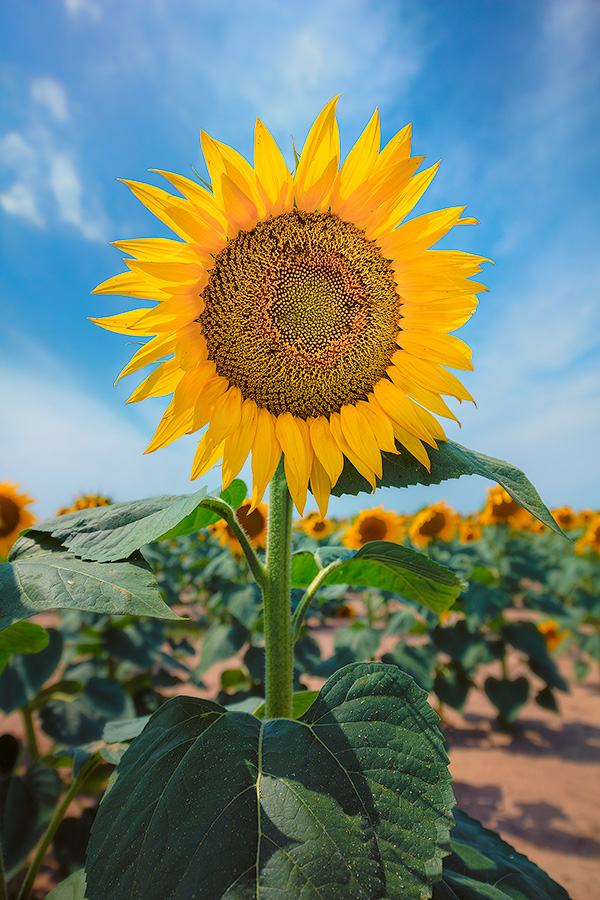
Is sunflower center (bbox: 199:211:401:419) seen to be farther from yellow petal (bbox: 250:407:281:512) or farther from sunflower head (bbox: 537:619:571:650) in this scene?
sunflower head (bbox: 537:619:571:650)

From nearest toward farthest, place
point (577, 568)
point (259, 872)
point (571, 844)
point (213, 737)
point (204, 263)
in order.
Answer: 1. point (259, 872)
2. point (213, 737)
3. point (204, 263)
4. point (571, 844)
5. point (577, 568)

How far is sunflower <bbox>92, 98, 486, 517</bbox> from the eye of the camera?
1.02 m

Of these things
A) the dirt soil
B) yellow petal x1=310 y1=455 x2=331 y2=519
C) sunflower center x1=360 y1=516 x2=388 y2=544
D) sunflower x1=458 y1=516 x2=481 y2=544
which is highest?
sunflower x1=458 y1=516 x2=481 y2=544

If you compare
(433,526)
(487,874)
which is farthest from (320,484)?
(433,526)

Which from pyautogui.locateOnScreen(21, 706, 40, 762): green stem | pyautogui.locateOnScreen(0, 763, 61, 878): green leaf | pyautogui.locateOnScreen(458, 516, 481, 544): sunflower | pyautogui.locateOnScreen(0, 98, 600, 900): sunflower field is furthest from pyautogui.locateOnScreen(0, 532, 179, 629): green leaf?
pyautogui.locateOnScreen(458, 516, 481, 544): sunflower

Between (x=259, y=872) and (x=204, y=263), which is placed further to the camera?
(x=204, y=263)

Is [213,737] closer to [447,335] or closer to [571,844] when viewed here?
[447,335]

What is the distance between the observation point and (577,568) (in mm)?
7227

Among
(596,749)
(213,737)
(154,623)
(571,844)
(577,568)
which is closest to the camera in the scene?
(213,737)

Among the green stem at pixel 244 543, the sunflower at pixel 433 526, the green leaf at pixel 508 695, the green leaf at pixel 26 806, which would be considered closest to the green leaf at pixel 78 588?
the green stem at pixel 244 543

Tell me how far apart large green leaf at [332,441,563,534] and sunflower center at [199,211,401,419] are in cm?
17

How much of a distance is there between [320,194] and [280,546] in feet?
2.32

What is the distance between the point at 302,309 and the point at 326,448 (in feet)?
0.94

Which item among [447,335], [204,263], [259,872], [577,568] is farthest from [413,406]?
[577,568]
